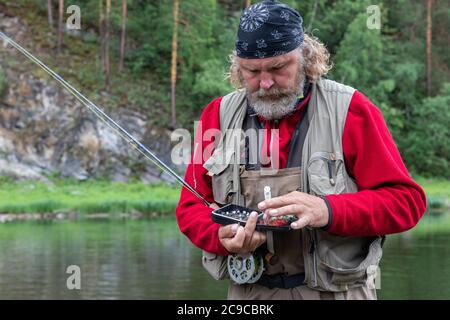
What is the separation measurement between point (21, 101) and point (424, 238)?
→ 1592cm

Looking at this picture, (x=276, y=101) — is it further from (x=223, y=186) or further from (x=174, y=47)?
(x=174, y=47)

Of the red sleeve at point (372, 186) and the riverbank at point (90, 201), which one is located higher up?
the red sleeve at point (372, 186)

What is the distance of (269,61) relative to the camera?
3.31m

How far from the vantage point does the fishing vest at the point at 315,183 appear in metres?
3.23

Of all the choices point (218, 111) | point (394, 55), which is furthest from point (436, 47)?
point (218, 111)

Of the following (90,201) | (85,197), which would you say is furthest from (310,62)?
(85,197)

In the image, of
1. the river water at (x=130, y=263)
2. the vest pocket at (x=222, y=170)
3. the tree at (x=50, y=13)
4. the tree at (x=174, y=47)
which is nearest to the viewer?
the vest pocket at (x=222, y=170)

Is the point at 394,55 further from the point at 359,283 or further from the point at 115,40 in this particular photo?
the point at 359,283

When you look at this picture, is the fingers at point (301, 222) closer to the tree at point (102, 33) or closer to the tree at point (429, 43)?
the tree at point (102, 33)

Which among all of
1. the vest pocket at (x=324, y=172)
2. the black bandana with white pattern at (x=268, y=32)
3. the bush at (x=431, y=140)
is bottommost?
the bush at (x=431, y=140)

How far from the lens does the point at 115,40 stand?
39.3 metres

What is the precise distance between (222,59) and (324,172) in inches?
1381

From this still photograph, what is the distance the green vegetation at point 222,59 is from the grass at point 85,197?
4.81 metres

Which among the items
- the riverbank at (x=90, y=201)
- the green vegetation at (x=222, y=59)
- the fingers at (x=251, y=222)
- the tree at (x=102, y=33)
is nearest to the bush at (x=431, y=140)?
the green vegetation at (x=222, y=59)
